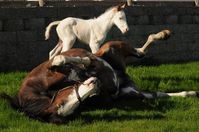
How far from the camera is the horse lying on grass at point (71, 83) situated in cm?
528

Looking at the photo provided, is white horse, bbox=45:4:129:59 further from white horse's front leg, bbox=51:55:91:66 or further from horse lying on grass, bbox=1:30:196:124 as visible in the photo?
white horse's front leg, bbox=51:55:91:66

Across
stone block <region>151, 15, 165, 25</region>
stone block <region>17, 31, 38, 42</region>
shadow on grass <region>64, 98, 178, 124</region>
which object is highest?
shadow on grass <region>64, 98, 178, 124</region>

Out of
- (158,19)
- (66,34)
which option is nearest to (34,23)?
(66,34)

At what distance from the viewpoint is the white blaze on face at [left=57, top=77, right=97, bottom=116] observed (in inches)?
205

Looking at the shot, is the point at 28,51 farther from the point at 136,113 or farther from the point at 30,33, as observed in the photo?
the point at 136,113

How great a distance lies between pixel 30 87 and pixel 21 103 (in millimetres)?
204

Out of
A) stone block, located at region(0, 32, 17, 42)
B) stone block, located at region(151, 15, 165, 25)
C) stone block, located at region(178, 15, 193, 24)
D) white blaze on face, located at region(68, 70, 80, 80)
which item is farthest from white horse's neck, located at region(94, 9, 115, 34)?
stone block, located at region(178, 15, 193, 24)

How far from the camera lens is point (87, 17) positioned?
12578mm

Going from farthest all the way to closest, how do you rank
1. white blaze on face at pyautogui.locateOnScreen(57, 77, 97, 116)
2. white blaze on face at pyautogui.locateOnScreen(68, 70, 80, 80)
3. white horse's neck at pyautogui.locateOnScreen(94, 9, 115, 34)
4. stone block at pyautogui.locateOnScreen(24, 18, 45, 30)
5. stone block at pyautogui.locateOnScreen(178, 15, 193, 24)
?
1. stone block at pyautogui.locateOnScreen(178, 15, 193, 24)
2. stone block at pyautogui.locateOnScreen(24, 18, 45, 30)
3. white horse's neck at pyautogui.locateOnScreen(94, 9, 115, 34)
4. white blaze on face at pyautogui.locateOnScreen(68, 70, 80, 80)
5. white blaze on face at pyautogui.locateOnScreen(57, 77, 97, 116)

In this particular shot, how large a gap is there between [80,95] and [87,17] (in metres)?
7.50

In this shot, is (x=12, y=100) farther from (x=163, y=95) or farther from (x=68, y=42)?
(x=68, y=42)

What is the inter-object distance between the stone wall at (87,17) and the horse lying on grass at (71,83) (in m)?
4.93

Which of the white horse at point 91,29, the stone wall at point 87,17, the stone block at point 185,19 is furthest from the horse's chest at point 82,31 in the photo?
the stone block at point 185,19

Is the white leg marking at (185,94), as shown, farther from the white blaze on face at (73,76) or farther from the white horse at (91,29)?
the white horse at (91,29)
